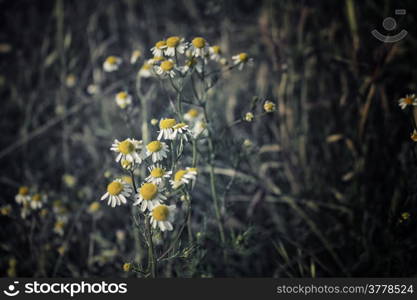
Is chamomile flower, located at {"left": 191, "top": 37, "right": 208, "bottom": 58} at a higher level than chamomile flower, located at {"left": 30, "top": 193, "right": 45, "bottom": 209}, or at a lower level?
higher

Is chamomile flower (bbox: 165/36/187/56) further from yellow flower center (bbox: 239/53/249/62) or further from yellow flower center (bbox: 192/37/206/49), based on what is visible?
yellow flower center (bbox: 239/53/249/62)

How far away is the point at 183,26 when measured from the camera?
8.76 ft

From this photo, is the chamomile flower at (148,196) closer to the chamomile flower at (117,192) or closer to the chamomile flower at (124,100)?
the chamomile flower at (117,192)

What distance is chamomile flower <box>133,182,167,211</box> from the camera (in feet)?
3.20

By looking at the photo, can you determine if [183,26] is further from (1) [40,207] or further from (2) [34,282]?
(2) [34,282]

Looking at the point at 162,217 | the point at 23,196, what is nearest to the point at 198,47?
the point at 162,217

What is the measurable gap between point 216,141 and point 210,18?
1465mm

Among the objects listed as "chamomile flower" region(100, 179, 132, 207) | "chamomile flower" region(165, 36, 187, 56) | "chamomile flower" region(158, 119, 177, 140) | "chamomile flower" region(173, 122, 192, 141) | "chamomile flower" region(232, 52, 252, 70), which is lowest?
"chamomile flower" region(100, 179, 132, 207)

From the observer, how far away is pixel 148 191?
975mm

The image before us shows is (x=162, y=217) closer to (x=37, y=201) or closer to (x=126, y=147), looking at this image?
(x=126, y=147)

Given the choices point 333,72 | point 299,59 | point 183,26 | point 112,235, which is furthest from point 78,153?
point 333,72

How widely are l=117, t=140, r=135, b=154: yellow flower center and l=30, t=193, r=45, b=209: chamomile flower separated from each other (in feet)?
2.67

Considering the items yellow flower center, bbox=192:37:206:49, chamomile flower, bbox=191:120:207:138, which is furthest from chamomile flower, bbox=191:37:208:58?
chamomile flower, bbox=191:120:207:138

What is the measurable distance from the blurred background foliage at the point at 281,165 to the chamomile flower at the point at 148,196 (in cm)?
23
